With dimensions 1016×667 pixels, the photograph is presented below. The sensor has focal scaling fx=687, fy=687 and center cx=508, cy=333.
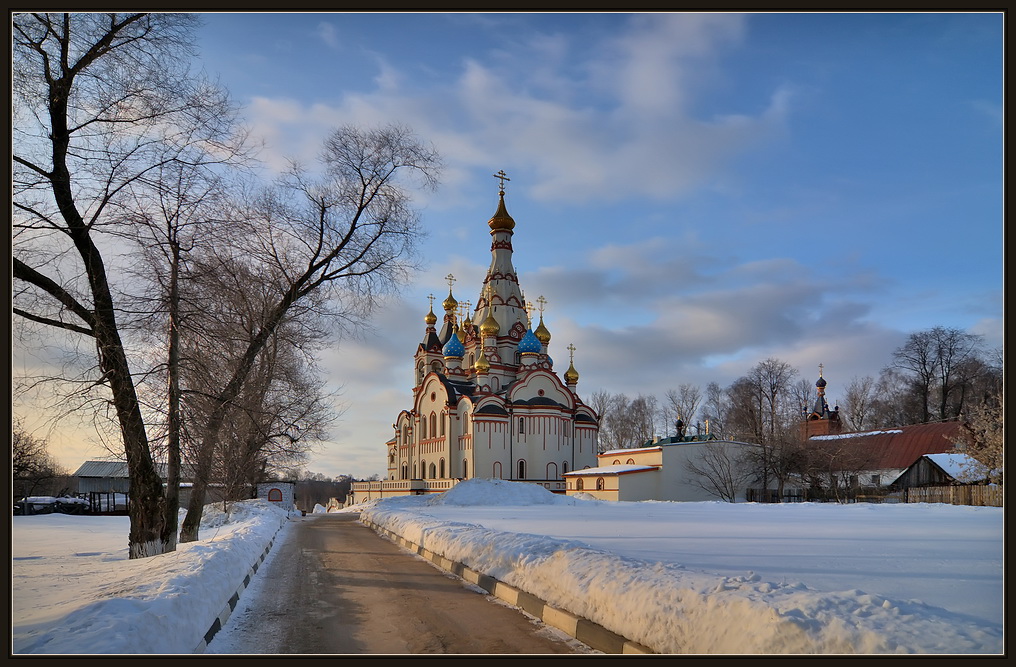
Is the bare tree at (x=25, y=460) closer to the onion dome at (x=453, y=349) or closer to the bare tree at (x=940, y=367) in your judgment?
the onion dome at (x=453, y=349)

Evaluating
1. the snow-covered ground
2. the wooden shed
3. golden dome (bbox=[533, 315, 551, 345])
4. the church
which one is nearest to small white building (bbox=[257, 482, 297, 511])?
the church

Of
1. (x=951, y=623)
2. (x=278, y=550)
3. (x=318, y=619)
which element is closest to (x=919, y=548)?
(x=951, y=623)

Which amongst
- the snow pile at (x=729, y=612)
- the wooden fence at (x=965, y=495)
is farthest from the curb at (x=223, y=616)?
the wooden fence at (x=965, y=495)

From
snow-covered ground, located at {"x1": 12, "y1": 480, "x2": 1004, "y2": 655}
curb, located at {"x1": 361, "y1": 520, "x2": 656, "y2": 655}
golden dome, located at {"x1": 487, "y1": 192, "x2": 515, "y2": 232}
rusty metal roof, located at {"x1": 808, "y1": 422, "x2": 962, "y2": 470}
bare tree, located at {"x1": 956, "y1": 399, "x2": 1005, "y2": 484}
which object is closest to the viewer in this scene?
snow-covered ground, located at {"x1": 12, "y1": 480, "x2": 1004, "y2": 655}

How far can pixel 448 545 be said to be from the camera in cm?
1279

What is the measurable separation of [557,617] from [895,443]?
45.0 metres

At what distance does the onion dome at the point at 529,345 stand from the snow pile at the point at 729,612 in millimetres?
47932

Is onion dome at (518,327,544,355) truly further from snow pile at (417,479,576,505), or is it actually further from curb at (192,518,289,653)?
curb at (192,518,289,653)

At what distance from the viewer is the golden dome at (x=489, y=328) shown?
2265 inches

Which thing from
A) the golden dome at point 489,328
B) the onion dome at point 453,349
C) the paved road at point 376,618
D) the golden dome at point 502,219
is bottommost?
the paved road at point 376,618

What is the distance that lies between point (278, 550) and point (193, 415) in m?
6.17

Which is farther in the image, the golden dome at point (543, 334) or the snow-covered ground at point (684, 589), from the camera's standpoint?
the golden dome at point (543, 334)

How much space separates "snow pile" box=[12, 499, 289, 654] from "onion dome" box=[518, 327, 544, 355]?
45225mm

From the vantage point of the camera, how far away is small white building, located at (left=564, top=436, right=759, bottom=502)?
4341 cm
